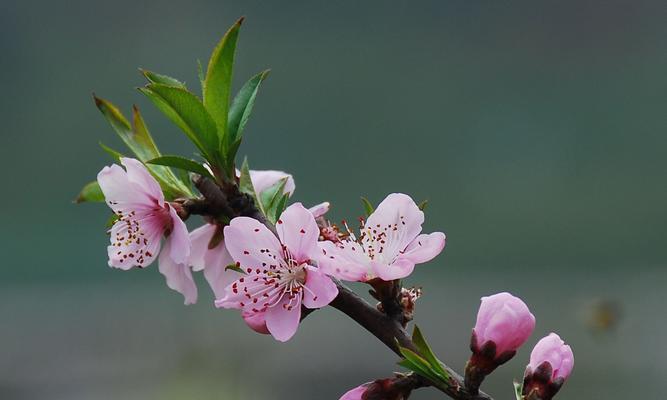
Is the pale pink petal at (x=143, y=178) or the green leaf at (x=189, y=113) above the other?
the green leaf at (x=189, y=113)

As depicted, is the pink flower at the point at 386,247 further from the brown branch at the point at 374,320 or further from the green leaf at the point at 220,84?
the green leaf at the point at 220,84

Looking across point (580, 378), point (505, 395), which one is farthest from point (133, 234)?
point (580, 378)

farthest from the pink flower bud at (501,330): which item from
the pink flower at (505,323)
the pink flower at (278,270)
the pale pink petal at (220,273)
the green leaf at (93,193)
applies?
the green leaf at (93,193)

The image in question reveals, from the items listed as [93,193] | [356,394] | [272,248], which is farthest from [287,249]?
[93,193]

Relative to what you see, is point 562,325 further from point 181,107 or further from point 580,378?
point 181,107

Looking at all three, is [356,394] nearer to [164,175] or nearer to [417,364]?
[417,364]

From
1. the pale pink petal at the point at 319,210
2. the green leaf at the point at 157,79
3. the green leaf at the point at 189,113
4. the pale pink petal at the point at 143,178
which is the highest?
the green leaf at the point at 157,79
